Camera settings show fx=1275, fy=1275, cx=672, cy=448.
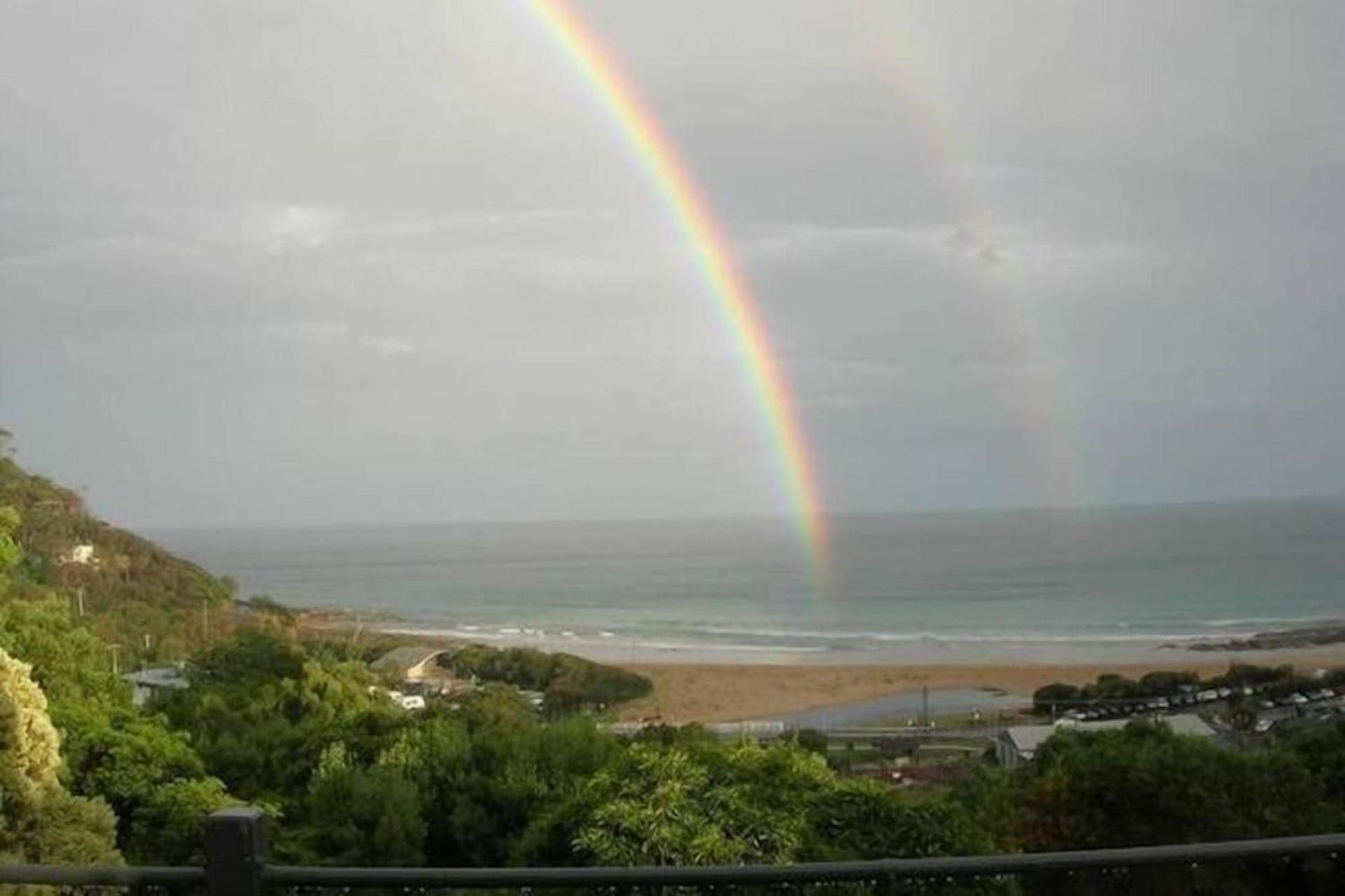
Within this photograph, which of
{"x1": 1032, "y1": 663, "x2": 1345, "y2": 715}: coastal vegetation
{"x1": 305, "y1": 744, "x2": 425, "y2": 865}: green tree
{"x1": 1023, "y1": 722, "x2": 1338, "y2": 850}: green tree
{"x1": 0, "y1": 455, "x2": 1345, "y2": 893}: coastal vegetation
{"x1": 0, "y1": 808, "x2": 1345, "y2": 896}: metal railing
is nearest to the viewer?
{"x1": 0, "y1": 808, "x2": 1345, "y2": 896}: metal railing

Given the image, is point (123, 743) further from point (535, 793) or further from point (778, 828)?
point (778, 828)

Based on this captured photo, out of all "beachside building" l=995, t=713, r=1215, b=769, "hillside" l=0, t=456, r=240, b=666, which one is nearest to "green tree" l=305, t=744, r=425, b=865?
"beachside building" l=995, t=713, r=1215, b=769

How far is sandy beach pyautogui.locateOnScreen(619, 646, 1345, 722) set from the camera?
3450cm

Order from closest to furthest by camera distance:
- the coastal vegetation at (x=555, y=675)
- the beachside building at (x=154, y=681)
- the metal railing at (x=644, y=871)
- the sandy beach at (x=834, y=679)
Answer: the metal railing at (x=644, y=871) → the beachside building at (x=154, y=681) → the sandy beach at (x=834, y=679) → the coastal vegetation at (x=555, y=675)

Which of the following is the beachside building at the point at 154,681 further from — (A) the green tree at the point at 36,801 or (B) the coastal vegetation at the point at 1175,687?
(B) the coastal vegetation at the point at 1175,687

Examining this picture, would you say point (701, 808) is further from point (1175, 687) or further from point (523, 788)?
point (1175, 687)

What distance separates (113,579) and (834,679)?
24336 mm

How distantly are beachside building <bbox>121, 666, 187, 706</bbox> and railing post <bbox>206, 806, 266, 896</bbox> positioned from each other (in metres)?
20.7

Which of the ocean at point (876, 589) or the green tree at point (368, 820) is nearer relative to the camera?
the green tree at point (368, 820)

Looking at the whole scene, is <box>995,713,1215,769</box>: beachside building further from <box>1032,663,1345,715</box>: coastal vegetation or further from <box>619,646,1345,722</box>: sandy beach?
<box>619,646,1345,722</box>: sandy beach

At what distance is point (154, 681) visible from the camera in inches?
1071

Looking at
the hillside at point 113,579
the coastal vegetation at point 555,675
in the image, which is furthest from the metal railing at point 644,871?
the hillside at point 113,579

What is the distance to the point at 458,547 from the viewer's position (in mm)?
139875

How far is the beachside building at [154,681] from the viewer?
23.5m
